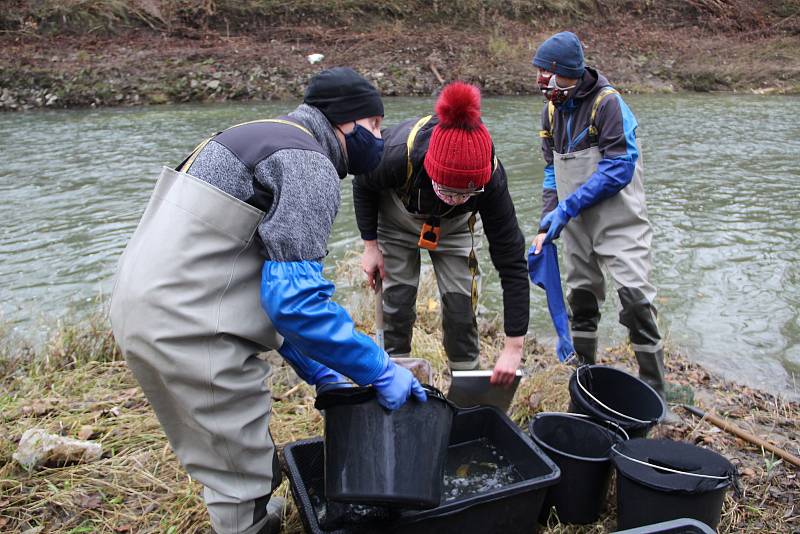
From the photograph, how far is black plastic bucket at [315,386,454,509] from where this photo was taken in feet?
6.32

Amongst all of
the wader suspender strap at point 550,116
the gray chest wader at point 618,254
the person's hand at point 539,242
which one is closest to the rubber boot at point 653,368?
the gray chest wader at point 618,254

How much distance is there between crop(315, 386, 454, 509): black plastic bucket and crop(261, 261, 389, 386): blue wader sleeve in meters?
0.16

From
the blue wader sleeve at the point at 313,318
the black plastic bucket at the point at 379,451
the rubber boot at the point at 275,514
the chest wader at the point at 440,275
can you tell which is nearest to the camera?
the blue wader sleeve at the point at 313,318

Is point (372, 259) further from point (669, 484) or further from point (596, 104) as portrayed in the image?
point (669, 484)

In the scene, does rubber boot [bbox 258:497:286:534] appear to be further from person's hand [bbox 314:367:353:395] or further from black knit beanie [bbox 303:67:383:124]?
black knit beanie [bbox 303:67:383:124]

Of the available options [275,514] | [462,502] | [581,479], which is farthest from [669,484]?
[275,514]

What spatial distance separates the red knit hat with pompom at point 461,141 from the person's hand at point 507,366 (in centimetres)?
66

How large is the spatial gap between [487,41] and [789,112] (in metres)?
9.10

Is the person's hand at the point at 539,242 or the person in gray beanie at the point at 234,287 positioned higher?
the person in gray beanie at the point at 234,287

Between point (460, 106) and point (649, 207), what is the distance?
20.9 feet

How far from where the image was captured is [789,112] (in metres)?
14.5

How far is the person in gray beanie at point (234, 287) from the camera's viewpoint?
1745 millimetres

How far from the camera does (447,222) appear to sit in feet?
10.3

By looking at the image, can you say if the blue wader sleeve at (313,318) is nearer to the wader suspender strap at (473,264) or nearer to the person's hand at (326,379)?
the person's hand at (326,379)
